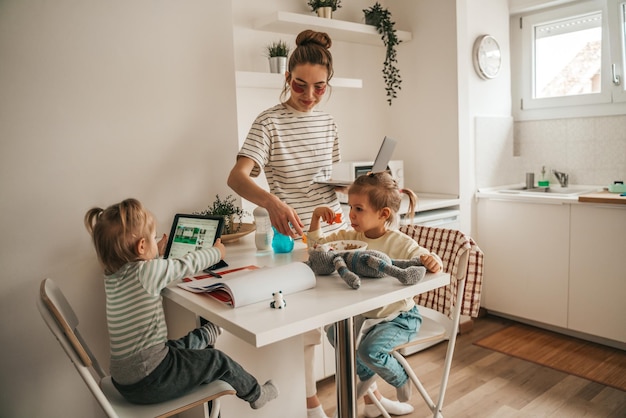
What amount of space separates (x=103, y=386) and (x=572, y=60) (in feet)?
11.4

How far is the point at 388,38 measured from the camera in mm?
3371

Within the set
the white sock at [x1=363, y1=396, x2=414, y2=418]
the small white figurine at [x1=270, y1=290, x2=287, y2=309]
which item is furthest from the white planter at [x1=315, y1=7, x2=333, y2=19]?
the small white figurine at [x1=270, y1=290, x2=287, y2=309]

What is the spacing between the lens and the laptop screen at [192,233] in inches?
67.3

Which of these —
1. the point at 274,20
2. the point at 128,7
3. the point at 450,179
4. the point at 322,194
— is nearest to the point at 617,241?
the point at 450,179

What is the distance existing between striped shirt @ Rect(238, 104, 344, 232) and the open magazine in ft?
2.21

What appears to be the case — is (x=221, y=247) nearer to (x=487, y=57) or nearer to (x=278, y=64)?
(x=278, y=64)

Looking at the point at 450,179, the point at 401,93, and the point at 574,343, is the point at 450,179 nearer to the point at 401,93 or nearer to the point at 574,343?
the point at 401,93

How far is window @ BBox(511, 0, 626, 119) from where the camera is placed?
3.25 meters

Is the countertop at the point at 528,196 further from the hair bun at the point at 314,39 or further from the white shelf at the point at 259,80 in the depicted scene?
the hair bun at the point at 314,39

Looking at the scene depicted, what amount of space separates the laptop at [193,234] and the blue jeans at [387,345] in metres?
0.50

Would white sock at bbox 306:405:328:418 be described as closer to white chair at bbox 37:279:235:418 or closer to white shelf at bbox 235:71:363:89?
white chair at bbox 37:279:235:418

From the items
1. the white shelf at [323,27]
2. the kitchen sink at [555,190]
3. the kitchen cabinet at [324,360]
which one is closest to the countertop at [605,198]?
the kitchen sink at [555,190]

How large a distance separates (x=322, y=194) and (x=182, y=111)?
2.39 ft

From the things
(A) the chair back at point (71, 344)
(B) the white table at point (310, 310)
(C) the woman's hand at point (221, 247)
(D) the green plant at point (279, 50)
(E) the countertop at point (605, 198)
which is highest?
(D) the green plant at point (279, 50)
